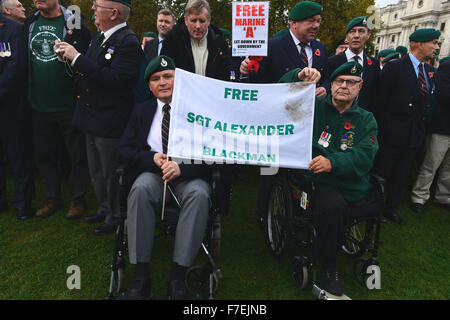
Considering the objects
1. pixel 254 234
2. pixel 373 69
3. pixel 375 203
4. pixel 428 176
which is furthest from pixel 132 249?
pixel 428 176

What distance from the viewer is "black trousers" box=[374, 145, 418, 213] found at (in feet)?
13.8

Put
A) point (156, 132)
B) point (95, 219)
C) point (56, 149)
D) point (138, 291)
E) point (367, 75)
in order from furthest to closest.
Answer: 1. point (367, 75)
2. point (56, 149)
3. point (95, 219)
4. point (156, 132)
5. point (138, 291)

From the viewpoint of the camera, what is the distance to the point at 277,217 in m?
3.15

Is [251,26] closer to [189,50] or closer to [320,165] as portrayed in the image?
[189,50]

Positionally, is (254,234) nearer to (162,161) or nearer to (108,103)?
(162,161)

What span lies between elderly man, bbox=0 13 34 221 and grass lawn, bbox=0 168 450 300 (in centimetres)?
31

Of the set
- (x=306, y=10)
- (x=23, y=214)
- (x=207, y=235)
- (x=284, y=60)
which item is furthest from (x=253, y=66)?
(x=23, y=214)

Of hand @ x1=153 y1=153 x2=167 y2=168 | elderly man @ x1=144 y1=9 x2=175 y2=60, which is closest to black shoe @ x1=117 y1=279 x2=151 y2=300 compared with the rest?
hand @ x1=153 y1=153 x2=167 y2=168

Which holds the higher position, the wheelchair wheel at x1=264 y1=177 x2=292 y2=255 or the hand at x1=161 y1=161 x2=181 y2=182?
the hand at x1=161 y1=161 x2=181 y2=182

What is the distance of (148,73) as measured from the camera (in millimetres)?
2697

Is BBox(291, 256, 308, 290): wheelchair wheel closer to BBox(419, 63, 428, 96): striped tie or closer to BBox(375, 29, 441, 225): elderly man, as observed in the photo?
BBox(375, 29, 441, 225): elderly man

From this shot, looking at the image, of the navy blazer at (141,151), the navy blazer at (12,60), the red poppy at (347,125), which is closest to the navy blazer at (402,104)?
the red poppy at (347,125)

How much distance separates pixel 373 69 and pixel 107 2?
338cm

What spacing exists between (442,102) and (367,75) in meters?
1.25
